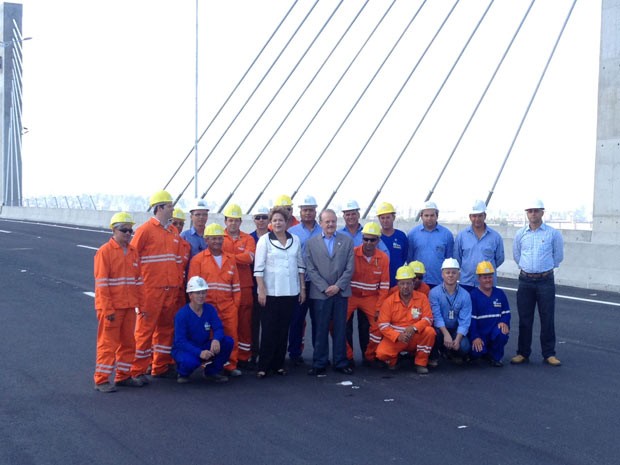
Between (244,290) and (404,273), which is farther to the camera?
(244,290)

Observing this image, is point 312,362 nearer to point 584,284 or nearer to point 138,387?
point 138,387

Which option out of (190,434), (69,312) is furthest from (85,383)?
(69,312)

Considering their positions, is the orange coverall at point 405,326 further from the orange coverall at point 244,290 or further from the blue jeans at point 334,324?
the orange coverall at point 244,290

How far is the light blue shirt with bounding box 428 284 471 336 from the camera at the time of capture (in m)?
8.27

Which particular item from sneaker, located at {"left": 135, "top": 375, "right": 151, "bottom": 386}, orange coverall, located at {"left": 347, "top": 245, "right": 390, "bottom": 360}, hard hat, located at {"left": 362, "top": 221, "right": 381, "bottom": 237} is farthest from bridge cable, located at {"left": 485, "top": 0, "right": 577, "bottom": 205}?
sneaker, located at {"left": 135, "top": 375, "right": 151, "bottom": 386}

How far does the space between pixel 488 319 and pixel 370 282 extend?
1281mm

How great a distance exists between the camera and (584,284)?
1477 centimetres

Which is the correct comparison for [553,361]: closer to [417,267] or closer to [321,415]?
[417,267]

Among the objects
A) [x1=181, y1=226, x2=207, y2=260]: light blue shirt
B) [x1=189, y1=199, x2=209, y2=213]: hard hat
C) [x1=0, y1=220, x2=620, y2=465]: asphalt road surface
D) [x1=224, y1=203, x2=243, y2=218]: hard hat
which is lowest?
[x1=0, y1=220, x2=620, y2=465]: asphalt road surface

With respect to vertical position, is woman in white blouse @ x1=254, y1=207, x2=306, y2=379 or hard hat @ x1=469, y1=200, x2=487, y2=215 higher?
hard hat @ x1=469, y1=200, x2=487, y2=215

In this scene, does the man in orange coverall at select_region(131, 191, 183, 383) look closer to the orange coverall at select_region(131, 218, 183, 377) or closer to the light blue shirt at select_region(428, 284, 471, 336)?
the orange coverall at select_region(131, 218, 183, 377)

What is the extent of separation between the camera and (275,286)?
25.7 ft

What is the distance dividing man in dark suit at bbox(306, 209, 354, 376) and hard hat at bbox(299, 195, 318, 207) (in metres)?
0.41

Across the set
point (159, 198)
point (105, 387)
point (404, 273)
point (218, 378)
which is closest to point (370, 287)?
point (404, 273)
